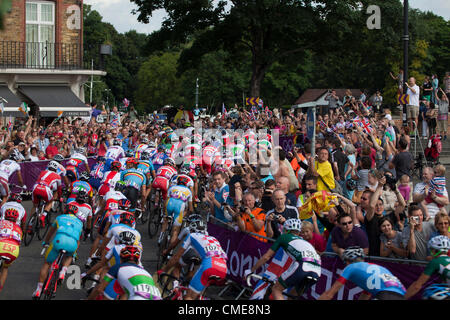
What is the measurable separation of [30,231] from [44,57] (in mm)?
20795

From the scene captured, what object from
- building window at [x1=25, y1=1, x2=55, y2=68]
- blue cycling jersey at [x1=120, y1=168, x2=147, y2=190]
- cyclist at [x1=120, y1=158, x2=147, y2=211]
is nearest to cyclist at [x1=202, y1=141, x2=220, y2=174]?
cyclist at [x1=120, y1=158, x2=147, y2=211]

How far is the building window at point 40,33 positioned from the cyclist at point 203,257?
2644 centimetres

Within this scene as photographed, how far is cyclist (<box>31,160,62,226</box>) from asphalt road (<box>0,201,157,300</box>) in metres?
0.84

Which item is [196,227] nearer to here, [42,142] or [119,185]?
[119,185]

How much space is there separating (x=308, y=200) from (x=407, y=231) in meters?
2.13

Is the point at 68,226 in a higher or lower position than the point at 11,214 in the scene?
lower

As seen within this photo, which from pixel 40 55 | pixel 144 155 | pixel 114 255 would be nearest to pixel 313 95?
pixel 40 55

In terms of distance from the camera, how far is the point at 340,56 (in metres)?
39.2

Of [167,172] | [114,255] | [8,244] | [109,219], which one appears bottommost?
[8,244]

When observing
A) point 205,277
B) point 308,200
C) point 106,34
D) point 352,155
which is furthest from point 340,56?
point 106,34

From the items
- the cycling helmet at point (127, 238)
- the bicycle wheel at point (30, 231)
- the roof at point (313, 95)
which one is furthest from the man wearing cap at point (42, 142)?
the roof at point (313, 95)

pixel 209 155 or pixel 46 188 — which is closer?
pixel 46 188

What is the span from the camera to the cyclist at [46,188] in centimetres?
1526

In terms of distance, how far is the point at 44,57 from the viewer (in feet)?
112
